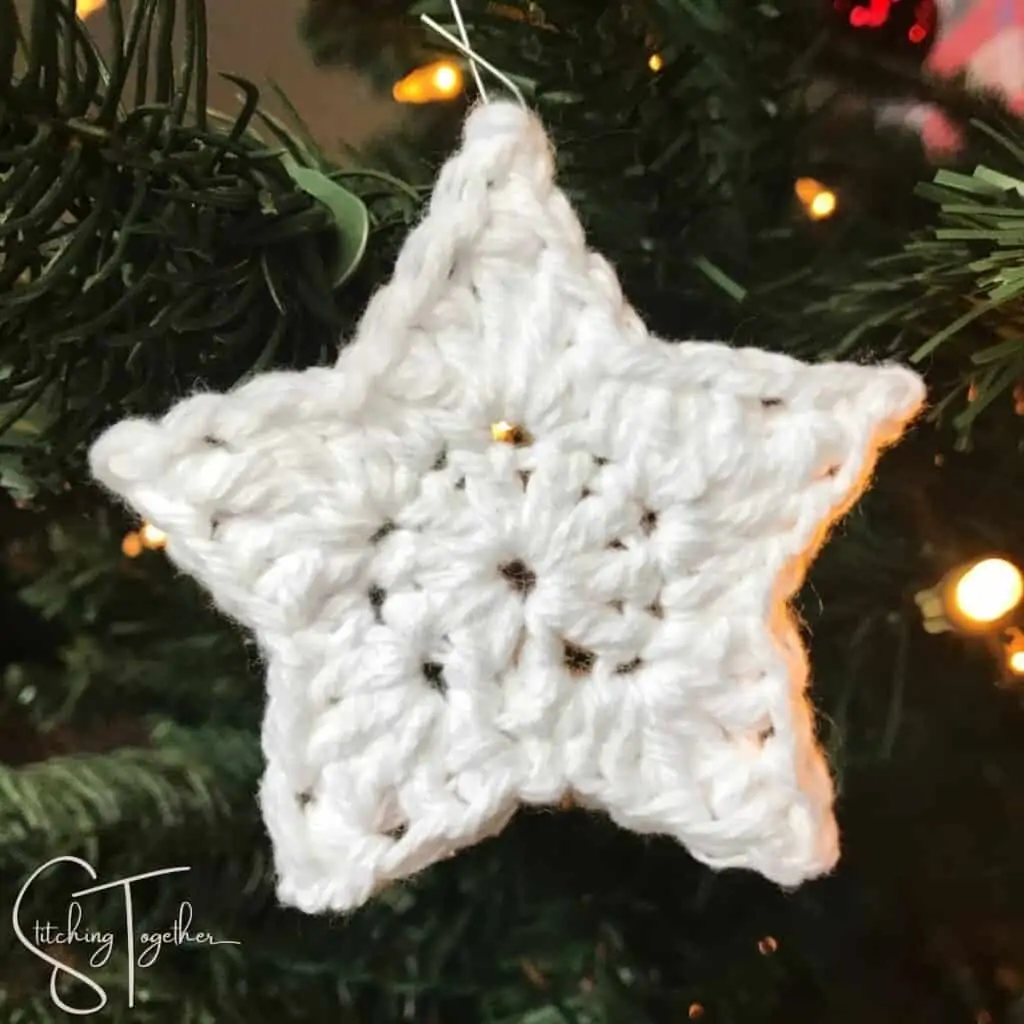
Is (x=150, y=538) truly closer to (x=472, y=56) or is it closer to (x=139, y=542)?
(x=139, y=542)

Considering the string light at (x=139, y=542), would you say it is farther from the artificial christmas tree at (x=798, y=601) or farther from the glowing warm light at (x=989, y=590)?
the glowing warm light at (x=989, y=590)

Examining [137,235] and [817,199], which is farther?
[817,199]

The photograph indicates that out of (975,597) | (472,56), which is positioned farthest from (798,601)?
(472,56)

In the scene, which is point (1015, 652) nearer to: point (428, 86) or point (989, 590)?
point (989, 590)

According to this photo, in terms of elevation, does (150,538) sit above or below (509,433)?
below

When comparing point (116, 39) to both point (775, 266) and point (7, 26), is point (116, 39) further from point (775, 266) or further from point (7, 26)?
point (775, 266)

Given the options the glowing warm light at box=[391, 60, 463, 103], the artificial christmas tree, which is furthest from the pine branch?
the glowing warm light at box=[391, 60, 463, 103]
